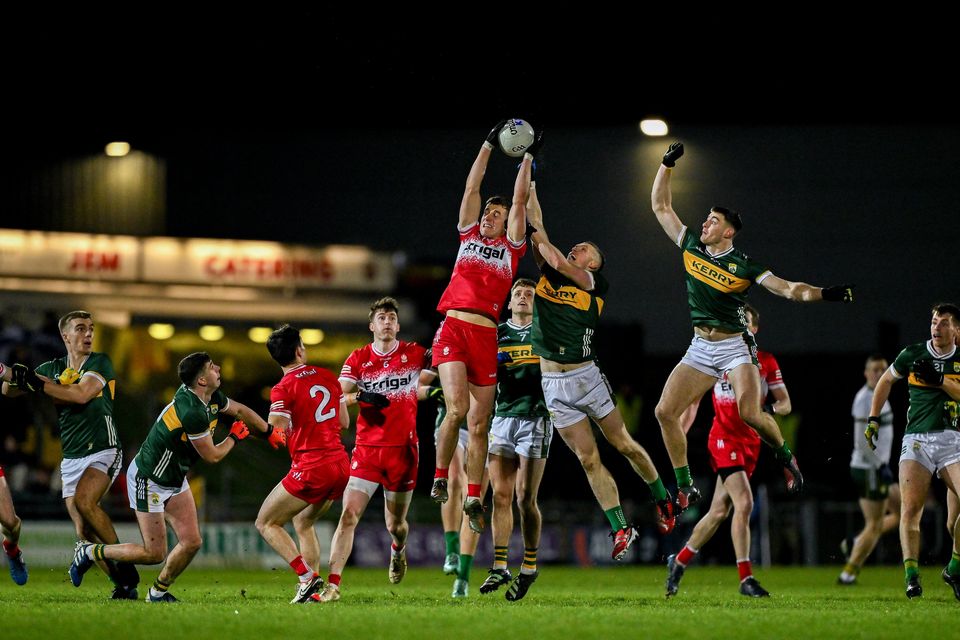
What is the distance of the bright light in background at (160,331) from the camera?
2747 cm

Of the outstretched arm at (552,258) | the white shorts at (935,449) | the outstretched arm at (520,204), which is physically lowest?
the white shorts at (935,449)

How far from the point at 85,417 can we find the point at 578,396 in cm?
432

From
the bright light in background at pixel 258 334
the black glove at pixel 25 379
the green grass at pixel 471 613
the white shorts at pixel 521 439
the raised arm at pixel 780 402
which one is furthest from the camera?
the bright light in background at pixel 258 334

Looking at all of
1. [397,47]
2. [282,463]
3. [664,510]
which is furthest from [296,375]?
[282,463]

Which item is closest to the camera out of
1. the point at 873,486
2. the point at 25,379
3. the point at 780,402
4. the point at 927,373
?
the point at 25,379

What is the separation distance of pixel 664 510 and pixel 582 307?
200 centimetres

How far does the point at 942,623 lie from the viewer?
28.1 ft

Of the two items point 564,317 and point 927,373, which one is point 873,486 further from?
point 564,317

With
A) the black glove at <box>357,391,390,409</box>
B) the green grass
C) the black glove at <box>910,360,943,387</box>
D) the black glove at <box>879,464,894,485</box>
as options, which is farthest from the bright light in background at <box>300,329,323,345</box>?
the black glove at <box>910,360,943,387</box>

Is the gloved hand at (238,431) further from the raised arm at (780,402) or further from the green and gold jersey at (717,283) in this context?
the raised arm at (780,402)

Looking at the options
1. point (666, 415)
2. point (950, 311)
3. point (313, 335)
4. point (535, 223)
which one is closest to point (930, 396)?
point (950, 311)

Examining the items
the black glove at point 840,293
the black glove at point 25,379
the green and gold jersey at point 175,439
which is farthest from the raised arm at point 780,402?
the black glove at point 25,379

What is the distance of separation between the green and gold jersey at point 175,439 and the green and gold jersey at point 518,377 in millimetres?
3066

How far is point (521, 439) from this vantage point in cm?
1168
